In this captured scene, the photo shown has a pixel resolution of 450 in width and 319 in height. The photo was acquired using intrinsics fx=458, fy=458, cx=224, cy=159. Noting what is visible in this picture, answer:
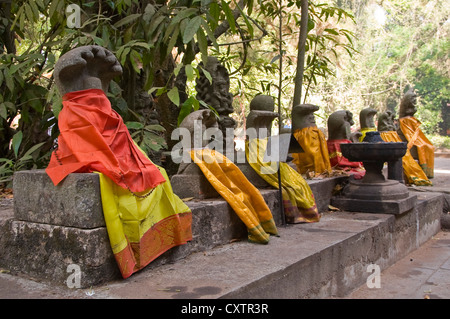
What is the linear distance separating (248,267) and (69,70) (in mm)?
1464

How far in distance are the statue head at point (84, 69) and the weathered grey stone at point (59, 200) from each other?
1.69 feet

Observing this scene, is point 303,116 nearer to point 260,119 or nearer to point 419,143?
point 260,119

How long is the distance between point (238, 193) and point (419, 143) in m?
4.76

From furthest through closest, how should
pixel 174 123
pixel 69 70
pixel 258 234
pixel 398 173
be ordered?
pixel 398 173
pixel 174 123
pixel 258 234
pixel 69 70

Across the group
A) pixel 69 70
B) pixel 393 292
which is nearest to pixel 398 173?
pixel 393 292

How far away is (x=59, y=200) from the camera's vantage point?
2379mm

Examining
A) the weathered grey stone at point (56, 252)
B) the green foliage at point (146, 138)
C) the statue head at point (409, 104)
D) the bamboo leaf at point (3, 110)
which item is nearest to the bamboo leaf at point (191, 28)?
the green foliage at point (146, 138)

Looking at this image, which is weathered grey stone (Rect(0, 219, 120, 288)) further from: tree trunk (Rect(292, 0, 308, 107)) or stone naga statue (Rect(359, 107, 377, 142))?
stone naga statue (Rect(359, 107, 377, 142))

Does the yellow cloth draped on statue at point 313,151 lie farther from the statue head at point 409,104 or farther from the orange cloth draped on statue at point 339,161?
the statue head at point 409,104

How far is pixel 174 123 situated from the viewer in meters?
5.07

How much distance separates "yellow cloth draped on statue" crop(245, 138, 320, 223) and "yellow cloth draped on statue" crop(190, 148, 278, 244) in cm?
52

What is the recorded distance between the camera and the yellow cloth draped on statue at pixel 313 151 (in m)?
5.21
